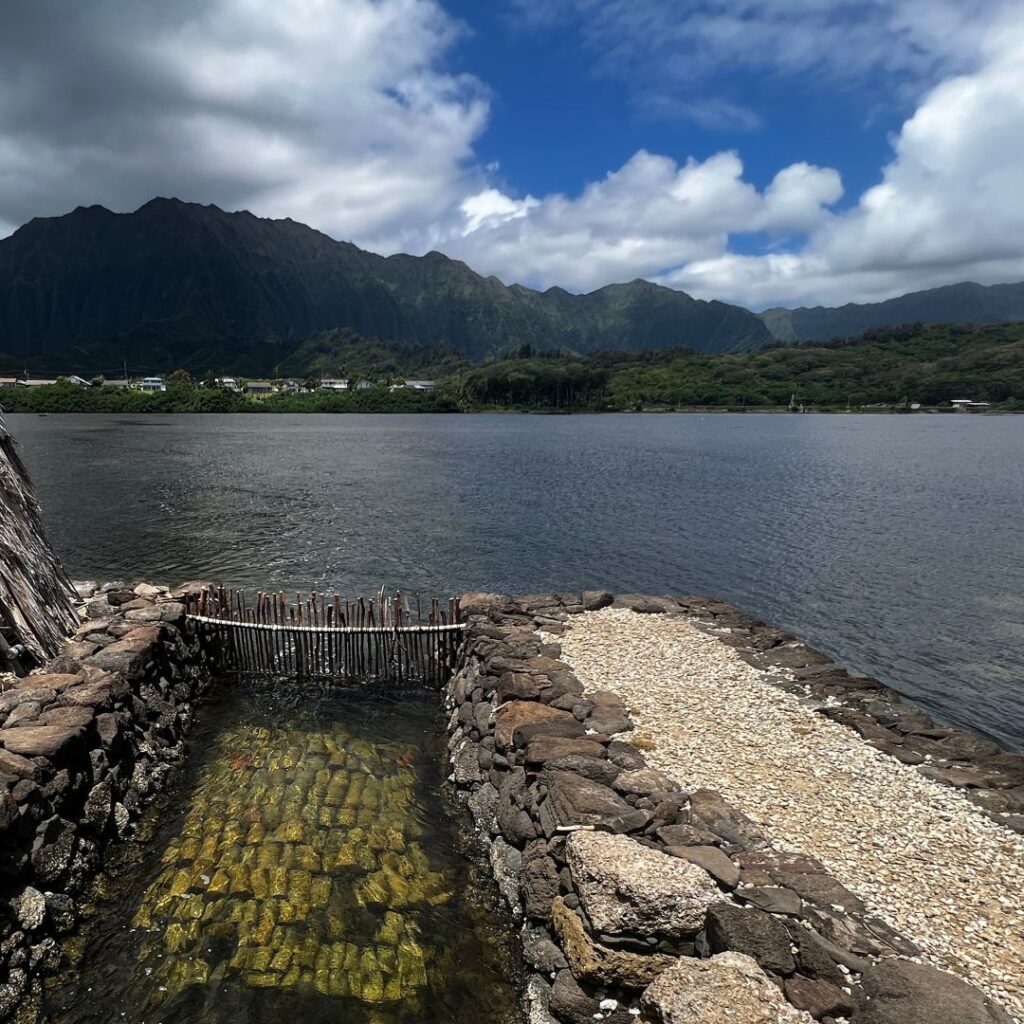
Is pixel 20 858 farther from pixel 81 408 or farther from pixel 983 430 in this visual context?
pixel 81 408

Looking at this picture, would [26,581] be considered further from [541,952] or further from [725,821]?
[725,821]

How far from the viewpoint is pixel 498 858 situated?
11.3 m

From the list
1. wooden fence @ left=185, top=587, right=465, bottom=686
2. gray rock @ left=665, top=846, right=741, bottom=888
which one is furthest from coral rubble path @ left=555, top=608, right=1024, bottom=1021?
wooden fence @ left=185, top=587, right=465, bottom=686

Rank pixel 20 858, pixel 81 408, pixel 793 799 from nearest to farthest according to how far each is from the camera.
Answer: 1. pixel 20 858
2. pixel 793 799
3. pixel 81 408

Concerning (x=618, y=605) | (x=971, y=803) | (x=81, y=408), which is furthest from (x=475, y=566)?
(x=81, y=408)

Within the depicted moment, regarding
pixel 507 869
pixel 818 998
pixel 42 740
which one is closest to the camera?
pixel 818 998

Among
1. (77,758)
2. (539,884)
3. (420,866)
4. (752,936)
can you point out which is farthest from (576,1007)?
(77,758)

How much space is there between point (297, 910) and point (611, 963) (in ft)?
16.6

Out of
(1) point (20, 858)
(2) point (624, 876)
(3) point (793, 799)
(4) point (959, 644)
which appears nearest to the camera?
(2) point (624, 876)

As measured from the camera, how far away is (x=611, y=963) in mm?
7992

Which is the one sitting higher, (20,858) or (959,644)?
(20,858)

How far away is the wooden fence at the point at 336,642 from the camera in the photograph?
62.1 ft

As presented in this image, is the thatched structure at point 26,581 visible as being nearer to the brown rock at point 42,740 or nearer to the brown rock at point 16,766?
the brown rock at point 42,740

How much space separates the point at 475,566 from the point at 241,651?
15105 millimetres
